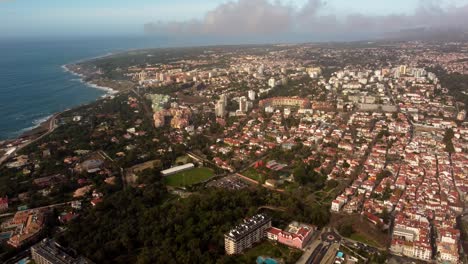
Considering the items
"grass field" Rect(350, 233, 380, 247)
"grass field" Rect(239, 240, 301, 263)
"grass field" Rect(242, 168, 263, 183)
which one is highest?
"grass field" Rect(242, 168, 263, 183)

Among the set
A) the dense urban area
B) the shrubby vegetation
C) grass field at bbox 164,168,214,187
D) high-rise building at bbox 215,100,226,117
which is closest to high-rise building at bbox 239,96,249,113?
the dense urban area

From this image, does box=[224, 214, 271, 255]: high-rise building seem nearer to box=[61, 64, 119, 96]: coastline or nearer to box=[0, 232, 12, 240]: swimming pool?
box=[0, 232, 12, 240]: swimming pool

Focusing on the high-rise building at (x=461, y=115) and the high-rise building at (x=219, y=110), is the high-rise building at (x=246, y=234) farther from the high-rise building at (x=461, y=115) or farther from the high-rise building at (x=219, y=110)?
the high-rise building at (x=461, y=115)

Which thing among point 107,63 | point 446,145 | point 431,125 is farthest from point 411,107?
point 107,63

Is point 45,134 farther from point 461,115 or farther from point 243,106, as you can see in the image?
point 461,115

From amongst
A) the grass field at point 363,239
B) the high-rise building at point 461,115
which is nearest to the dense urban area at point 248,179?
the grass field at point 363,239

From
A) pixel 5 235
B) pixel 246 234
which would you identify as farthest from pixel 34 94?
pixel 246 234
